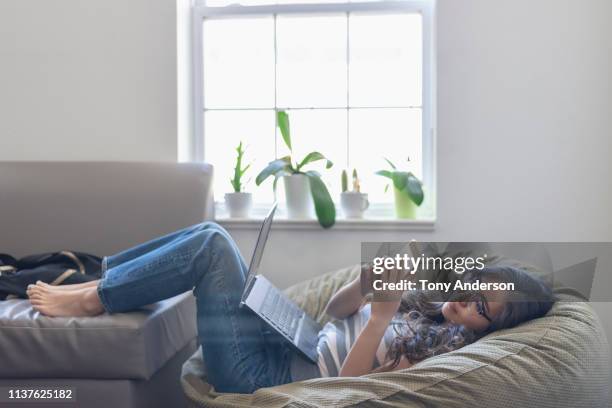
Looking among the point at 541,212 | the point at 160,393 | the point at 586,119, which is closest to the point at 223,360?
the point at 160,393

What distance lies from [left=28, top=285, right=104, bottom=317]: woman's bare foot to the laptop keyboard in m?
0.51

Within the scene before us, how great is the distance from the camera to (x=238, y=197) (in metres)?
2.81

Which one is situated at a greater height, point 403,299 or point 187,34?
point 187,34

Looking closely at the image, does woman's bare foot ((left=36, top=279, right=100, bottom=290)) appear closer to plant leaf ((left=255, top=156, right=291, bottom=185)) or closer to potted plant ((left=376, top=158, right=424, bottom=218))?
plant leaf ((left=255, top=156, right=291, bottom=185))

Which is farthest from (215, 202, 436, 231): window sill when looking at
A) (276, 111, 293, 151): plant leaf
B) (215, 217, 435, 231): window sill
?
(276, 111, 293, 151): plant leaf

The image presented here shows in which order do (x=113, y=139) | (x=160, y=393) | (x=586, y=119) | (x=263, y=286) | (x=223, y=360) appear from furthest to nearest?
(x=113, y=139), (x=586, y=119), (x=160, y=393), (x=263, y=286), (x=223, y=360)

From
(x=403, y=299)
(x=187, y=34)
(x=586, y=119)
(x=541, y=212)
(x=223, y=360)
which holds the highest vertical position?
(x=187, y=34)

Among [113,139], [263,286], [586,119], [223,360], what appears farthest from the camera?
[113,139]

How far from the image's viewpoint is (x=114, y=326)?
5.92 ft

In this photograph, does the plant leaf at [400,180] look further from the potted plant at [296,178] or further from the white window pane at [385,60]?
the white window pane at [385,60]

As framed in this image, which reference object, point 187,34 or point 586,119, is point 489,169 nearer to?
point 586,119

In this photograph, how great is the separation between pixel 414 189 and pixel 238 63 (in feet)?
3.41

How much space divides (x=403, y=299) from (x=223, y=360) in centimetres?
53

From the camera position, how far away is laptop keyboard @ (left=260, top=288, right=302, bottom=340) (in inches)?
69.3
